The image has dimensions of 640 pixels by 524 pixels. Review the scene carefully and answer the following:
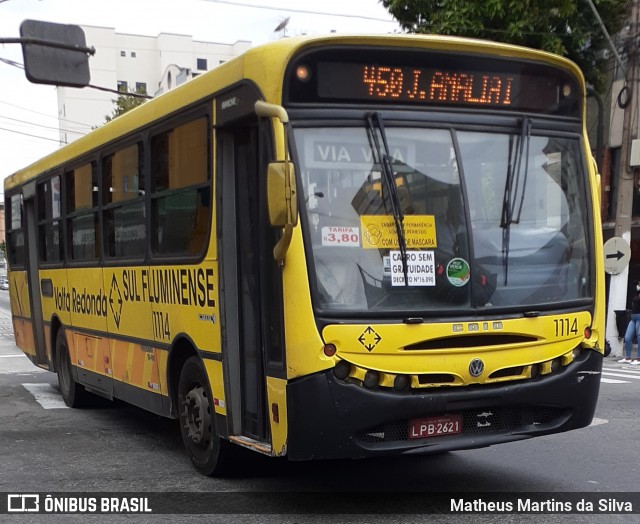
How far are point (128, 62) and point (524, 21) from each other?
70120mm

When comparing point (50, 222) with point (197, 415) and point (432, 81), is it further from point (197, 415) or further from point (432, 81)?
point (432, 81)

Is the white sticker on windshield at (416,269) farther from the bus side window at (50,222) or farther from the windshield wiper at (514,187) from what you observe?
the bus side window at (50,222)

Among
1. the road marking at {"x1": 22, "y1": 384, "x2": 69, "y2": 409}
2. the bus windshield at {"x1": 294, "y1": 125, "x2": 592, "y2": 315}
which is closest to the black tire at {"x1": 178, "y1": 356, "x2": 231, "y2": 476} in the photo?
the bus windshield at {"x1": 294, "y1": 125, "x2": 592, "y2": 315}

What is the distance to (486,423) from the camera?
6250mm

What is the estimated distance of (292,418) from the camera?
5855 millimetres

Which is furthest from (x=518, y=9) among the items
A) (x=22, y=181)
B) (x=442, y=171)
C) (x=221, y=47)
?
(x=221, y=47)

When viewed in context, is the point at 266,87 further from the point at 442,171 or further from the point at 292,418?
the point at 292,418

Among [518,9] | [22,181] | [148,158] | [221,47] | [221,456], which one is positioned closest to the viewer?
[221,456]

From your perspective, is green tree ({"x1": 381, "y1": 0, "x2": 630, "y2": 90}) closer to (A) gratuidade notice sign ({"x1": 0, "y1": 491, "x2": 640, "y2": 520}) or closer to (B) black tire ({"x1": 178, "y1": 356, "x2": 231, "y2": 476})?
(B) black tire ({"x1": 178, "y1": 356, "x2": 231, "y2": 476})

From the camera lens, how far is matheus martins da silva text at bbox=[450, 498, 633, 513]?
6.31 meters

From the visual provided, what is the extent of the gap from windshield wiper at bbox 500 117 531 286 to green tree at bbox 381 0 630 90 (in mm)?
13207

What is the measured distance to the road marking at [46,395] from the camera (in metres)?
11.9

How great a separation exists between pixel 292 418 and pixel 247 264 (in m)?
1.28

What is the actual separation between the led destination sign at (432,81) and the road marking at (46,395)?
277 inches
